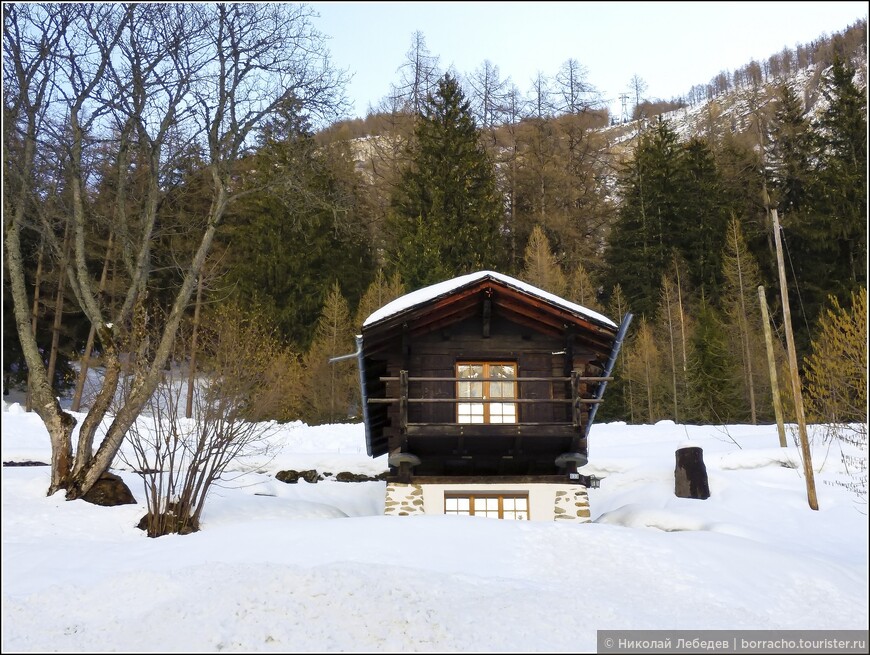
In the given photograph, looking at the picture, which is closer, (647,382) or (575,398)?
(575,398)

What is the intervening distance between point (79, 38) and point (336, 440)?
15.5 metres

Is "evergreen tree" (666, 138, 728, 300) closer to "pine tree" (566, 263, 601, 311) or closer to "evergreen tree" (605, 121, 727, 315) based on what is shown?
"evergreen tree" (605, 121, 727, 315)

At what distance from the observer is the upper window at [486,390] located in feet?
48.3

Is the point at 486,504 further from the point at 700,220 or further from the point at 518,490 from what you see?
the point at 700,220

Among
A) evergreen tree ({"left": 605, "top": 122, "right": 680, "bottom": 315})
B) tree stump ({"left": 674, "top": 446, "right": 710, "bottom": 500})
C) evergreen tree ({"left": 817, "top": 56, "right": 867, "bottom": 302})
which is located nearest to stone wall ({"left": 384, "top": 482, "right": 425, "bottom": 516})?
tree stump ({"left": 674, "top": 446, "right": 710, "bottom": 500})

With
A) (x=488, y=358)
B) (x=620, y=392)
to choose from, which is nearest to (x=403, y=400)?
(x=488, y=358)

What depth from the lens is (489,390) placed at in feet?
48.8

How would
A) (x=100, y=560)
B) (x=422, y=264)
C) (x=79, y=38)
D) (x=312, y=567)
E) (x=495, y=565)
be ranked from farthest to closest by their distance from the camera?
(x=422, y=264) < (x=79, y=38) < (x=100, y=560) < (x=495, y=565) < (x=312, y=567)

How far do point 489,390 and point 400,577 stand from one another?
6.69 meters

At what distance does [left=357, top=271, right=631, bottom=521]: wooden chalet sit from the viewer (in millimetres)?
14266

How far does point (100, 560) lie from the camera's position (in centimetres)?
1044

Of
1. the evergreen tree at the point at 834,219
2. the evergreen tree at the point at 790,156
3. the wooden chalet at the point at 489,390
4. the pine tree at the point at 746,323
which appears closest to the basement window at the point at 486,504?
the wooden chalet at the point at 489,390

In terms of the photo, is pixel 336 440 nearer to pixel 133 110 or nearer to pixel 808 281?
pixel 133 110

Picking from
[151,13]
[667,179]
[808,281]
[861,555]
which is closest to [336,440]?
[151,13]
